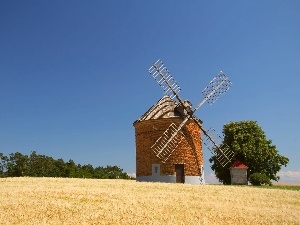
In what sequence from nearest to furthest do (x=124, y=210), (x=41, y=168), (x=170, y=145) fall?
(x=124, y=210) < (x=170, y=145) < (x=41, y=168)

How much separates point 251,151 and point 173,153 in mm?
15836

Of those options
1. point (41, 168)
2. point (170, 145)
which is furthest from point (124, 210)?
point (41, 168)

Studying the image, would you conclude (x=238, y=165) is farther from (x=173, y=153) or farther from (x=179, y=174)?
(x=173, y=153)

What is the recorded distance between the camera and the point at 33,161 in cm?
8788

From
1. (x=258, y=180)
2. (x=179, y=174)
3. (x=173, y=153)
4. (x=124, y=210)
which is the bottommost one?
(x=124, y=210)

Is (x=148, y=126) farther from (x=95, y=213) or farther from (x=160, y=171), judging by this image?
(x=95, y=213)

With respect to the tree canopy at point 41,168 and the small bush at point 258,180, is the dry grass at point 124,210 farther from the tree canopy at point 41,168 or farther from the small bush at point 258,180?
the tree canopy at point 41,168

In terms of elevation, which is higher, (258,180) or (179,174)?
(179,174)

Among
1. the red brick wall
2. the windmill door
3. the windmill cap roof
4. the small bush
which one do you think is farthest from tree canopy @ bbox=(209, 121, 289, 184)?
the windmill door

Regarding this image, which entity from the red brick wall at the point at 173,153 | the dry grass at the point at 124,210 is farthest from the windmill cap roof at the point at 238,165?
the dry grass at the point at 124,210

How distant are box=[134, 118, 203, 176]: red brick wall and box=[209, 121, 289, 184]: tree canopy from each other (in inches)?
456

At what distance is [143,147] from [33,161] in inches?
2353

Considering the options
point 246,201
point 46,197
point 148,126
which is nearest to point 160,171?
point 148,126

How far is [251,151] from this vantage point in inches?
1816
